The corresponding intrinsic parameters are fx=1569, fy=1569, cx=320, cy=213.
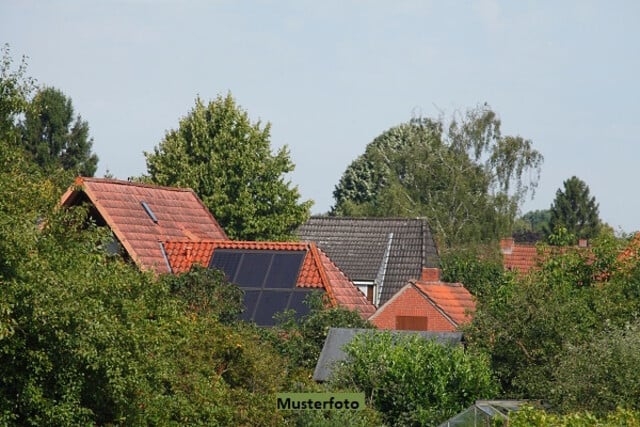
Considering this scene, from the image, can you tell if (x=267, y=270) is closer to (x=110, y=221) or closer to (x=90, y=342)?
(x=110, y=221)

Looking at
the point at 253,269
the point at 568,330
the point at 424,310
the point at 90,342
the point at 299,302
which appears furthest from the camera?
the point at 424,310

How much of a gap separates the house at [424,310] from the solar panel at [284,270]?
162 inches

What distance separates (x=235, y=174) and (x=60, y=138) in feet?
115

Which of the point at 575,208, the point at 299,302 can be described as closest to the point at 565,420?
the point at 299,302

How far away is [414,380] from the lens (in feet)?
101

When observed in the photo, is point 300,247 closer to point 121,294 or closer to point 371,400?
point 371,400

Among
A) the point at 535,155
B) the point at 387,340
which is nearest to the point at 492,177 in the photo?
the point at 535,155

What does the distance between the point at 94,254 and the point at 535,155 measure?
60.9 m

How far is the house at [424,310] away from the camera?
45062mm

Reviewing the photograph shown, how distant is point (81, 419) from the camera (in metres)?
21.3

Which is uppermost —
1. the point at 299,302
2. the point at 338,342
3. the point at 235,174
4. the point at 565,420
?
the point at 235,174

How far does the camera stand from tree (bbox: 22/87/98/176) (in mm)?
88750

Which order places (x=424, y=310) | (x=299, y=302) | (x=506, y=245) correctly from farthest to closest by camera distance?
(x=506, y=245) → (x=424, y=310) → (x=299, y=302)

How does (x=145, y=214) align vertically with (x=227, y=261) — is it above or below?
above
